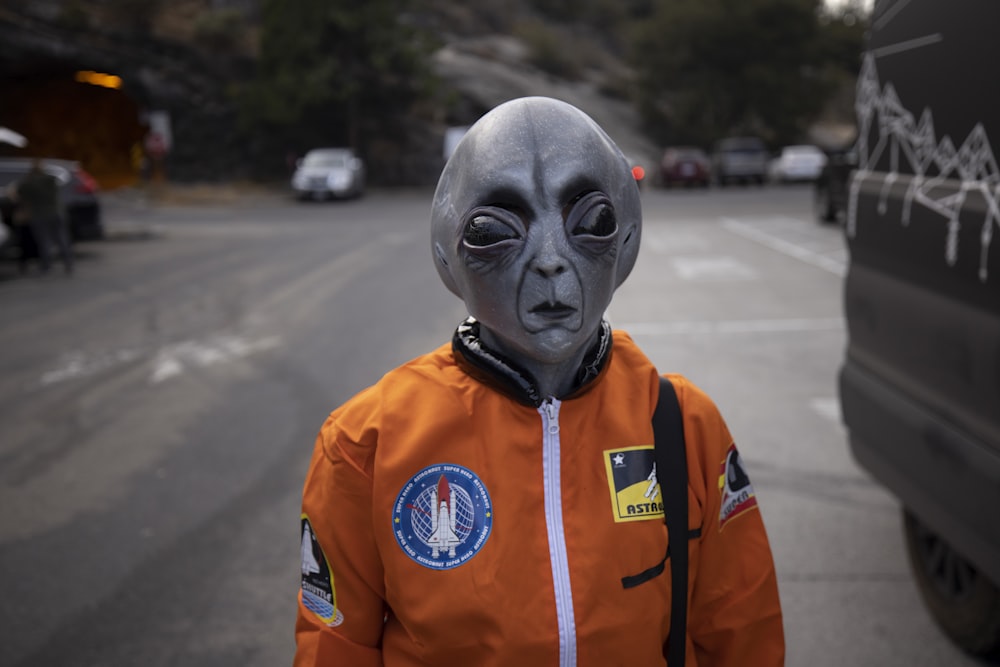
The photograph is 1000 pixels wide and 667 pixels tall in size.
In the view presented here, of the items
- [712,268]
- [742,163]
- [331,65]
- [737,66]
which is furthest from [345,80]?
[712,268]

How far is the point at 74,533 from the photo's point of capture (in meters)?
4.78

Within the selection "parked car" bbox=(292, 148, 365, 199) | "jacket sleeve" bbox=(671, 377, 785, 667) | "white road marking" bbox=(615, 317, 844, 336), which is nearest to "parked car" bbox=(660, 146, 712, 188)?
"parked car" bbox=(292, 148, 365, 199)

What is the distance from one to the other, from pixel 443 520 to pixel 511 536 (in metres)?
0.12

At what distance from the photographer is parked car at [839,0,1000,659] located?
2684mm

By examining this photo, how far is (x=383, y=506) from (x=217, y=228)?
1999 cm

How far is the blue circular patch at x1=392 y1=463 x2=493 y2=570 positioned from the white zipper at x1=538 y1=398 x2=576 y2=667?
0.11 metres

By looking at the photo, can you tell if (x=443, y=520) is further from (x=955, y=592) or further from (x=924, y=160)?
(x=955, y=592)

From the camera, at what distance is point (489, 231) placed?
163 centimetres

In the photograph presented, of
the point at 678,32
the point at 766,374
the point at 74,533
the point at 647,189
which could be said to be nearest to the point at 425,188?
the point at 647,189

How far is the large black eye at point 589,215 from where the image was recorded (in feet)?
5.34

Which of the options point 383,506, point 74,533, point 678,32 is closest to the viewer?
point 383,506

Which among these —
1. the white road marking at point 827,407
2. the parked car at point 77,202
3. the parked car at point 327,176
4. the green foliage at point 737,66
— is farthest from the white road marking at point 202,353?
the green foliage at point 737,66

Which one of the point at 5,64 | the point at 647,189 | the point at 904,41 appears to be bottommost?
the point at 647,189

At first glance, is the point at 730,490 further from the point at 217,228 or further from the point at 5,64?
the point at 5,64
